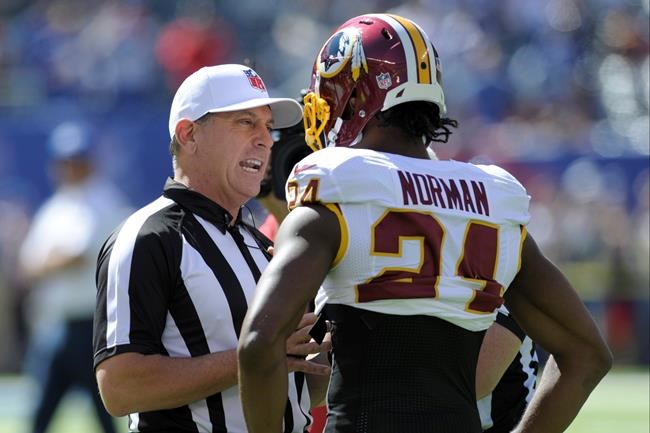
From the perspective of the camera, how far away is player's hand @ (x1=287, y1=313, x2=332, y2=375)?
9.45ft

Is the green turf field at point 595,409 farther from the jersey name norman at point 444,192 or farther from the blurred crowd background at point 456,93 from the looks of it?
the jersey name norman at point 444,192

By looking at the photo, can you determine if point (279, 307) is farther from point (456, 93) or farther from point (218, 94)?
point (456, 93)

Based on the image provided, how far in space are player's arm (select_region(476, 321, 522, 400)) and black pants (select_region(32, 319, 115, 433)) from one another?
13.3ft

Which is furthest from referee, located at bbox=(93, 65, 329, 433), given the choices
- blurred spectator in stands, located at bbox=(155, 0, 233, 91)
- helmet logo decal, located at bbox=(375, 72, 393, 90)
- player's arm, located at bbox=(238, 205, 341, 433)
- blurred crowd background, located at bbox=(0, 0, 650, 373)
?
blurred spectator in stands, located at bbox=(155, 0, 233, 91)

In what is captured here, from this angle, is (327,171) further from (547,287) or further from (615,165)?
(615,165)

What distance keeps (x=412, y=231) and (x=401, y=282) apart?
0.38 ft

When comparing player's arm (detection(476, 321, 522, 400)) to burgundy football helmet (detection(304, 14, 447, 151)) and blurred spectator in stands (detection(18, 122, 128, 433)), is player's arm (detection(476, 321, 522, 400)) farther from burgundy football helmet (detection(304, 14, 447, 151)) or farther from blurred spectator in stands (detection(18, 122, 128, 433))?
blurred spectator in stands (detection(18, 122, 128, 433))

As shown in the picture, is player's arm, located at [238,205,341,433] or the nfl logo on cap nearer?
player's arm, located at [238,205,341,433]

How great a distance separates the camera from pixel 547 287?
9.46 feet

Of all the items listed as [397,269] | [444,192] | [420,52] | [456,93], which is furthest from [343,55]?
[456,93]

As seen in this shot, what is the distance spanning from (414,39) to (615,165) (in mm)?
10520

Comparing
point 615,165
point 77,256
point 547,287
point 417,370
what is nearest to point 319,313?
point 417,370

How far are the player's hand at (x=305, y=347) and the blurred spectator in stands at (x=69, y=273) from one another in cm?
401

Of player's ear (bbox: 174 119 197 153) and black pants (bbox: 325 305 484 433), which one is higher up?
player's ear (bbox: 174 119 197 153)
